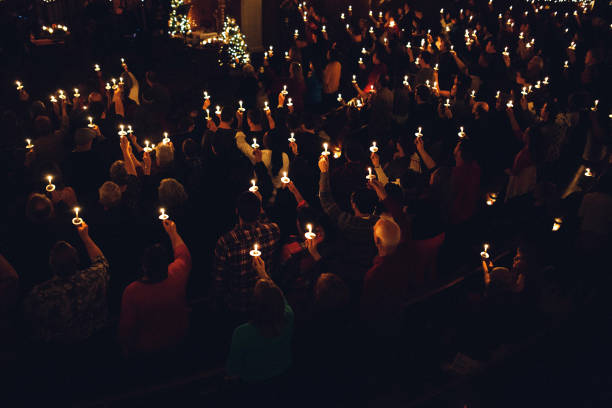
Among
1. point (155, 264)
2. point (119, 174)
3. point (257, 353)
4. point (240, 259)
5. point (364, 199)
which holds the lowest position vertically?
point (257, 353)

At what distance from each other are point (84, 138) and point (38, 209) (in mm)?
1701

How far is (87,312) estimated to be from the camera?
4051 millimetres

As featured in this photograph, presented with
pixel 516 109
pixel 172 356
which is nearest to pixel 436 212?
pixel 172 356

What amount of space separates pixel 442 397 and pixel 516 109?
513 centimetres

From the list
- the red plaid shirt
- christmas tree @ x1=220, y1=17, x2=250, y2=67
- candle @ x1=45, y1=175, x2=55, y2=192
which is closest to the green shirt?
the red plaid shirt

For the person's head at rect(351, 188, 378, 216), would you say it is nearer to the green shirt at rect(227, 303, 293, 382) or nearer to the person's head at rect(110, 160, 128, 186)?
the green shirt at rect(227, 303, 293, 382)

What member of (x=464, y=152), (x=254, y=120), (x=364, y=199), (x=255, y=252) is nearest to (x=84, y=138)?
(x=254, y=120)

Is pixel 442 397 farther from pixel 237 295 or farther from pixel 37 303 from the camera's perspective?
pixel 37 303

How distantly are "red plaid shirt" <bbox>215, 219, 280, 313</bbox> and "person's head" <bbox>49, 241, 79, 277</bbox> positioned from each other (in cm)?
110

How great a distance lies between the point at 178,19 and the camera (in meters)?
15.6

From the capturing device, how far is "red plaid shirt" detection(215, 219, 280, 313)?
4230mm

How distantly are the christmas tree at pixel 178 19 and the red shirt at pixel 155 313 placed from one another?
13.1 metres

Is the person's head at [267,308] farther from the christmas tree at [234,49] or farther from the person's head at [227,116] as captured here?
the christmas tree at [234,49]

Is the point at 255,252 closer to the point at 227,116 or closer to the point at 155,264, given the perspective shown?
the point at 155,264
